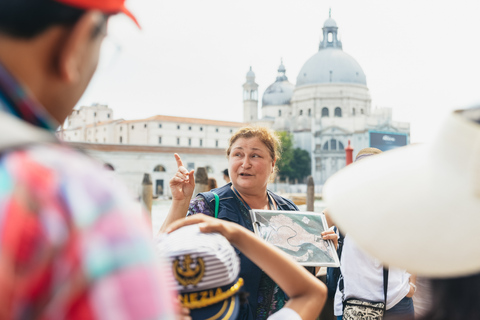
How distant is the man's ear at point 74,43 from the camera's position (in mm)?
574

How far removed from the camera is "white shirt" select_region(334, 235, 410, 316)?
2607 mm

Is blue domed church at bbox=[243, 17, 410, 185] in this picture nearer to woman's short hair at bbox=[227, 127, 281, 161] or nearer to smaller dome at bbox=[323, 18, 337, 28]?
smaller dome at bbox=[323, 18, 337, 28]

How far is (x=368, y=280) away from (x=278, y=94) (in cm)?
6917

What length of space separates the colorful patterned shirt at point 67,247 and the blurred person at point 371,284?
89.0 inches

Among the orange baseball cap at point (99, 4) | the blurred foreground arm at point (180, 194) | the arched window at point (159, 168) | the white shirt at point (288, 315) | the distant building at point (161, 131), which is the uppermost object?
the distant building at point (161, 131)

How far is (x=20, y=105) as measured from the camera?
54 cm

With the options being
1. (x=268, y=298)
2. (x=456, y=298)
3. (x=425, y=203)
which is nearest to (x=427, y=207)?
Answer: (x=425, y=203)

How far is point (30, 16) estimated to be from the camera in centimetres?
54

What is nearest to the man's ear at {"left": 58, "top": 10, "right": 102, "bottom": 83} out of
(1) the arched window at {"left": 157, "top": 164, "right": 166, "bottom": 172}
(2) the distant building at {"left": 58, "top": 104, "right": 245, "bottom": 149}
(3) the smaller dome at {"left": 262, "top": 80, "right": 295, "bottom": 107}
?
(1) the arched window at {"left": 157, "top": 164, "right": 166, "bottom": 172}

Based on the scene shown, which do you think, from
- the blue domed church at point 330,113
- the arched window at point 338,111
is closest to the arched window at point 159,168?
the blue domed church at point 330,113

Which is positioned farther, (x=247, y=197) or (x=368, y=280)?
(x=368, y=280)

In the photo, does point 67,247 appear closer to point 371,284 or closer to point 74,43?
point 74,43

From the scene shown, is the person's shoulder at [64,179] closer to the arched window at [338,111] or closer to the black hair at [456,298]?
the black hair at [456,298]

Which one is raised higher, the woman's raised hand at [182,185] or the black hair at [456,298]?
the woman's raised hand at [182,185]
